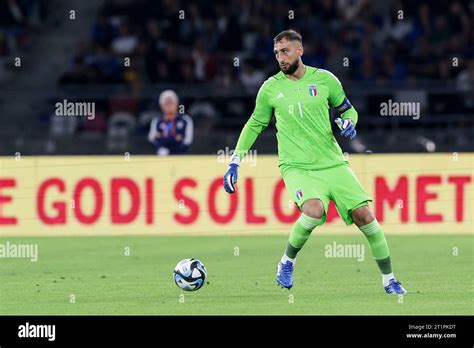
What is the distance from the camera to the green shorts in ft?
38.2

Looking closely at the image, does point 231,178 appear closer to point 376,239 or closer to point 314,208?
point 314,208

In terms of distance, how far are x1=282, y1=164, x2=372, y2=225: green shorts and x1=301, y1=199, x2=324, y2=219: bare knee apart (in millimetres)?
37

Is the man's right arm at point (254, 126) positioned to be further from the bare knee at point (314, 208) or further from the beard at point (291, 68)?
the bare knee at point (314, 208)

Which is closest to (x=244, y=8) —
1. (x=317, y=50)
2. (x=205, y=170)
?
(x=317, y=50)

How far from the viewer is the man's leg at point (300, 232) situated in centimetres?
1162

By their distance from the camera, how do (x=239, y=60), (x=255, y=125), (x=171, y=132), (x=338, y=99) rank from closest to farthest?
(x=338, y=99), (x=255, y=125), (x=171, y=132), (x=239, y=60)

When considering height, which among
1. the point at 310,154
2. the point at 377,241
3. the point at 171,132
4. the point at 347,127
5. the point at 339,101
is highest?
the point at 171,132

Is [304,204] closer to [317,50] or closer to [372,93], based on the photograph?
[372,93]

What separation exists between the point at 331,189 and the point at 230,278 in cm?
218

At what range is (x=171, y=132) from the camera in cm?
1895

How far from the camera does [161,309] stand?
36.0 feet

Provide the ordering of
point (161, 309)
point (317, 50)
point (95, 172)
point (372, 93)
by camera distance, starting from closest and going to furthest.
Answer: point (161, 309)
point (95, 172)
point (372, 93)
point (317, 50)

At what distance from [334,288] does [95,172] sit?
664 centimetres

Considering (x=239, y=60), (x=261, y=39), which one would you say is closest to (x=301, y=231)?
(x=239, y=60)
